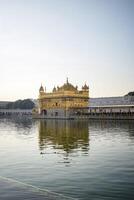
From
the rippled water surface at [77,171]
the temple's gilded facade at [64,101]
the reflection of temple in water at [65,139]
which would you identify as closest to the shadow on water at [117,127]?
the reflection of temple in water at [65,139]

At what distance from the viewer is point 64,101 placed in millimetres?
149375

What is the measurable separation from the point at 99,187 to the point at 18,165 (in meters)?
8.54

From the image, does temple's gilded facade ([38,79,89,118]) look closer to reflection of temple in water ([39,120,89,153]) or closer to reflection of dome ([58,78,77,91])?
reflection of dome ([58,78,77,91])

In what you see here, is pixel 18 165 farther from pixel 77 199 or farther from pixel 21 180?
pixel 77 199

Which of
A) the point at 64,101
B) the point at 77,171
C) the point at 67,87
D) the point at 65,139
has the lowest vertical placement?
the point at 77,171

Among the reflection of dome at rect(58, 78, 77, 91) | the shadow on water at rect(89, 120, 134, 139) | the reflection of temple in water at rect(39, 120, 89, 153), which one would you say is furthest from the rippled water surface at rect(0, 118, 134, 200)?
the reflection of dome at rect(58, 78, 77, 91)

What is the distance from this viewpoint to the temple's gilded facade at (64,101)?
5851 inches

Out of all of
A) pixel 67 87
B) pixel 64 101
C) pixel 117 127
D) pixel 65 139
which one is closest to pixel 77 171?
pixel 65 139

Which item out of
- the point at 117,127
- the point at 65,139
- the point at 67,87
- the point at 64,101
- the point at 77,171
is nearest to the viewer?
the point at 77,171

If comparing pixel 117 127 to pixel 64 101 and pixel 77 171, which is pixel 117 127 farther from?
pixel 64 101

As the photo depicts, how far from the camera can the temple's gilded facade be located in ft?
488

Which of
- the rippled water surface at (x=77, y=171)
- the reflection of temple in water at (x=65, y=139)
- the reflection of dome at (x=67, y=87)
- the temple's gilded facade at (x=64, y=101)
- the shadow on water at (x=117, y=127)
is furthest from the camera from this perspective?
the reflection of dome at (x=67, y=87)

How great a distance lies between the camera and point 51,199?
15.7 m

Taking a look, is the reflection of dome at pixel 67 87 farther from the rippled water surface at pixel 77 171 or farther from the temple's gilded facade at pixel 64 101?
the rippled water surface at pixel 77 171
